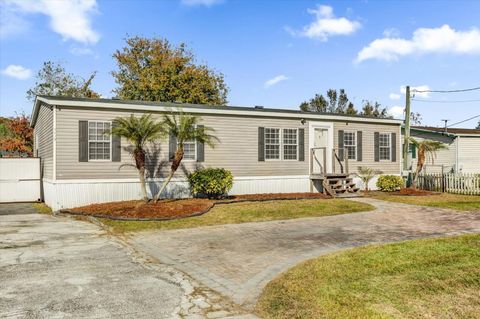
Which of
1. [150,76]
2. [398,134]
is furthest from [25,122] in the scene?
[398,134]

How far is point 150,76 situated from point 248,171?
24647 mm

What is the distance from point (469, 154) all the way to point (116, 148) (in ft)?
82.6

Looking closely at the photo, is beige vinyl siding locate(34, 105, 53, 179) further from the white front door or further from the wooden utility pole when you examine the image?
the wooden utility pole

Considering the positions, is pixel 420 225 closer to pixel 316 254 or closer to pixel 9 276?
pixel 316 254

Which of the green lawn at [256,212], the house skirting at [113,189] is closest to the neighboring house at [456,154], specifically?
the green lawn at [256,212]

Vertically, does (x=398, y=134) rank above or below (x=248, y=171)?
above

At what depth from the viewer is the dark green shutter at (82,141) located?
50.8ft

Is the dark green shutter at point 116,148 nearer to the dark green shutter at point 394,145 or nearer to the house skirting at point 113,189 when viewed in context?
the house skirting at point 113,189

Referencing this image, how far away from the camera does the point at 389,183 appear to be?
2141cm

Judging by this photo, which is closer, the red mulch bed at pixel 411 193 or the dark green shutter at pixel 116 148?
the dark green shutter at pixel 116 148

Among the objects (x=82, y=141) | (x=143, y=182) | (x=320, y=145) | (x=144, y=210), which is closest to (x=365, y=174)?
(x=320, y=145)

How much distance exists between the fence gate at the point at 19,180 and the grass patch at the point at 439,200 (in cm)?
1654

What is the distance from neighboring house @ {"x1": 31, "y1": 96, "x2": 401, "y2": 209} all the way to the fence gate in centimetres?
89

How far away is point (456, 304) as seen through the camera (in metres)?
5.23
